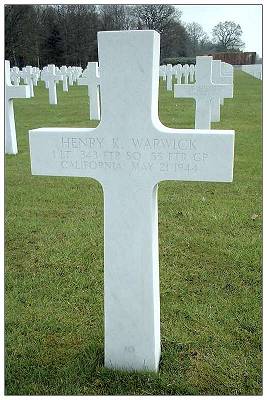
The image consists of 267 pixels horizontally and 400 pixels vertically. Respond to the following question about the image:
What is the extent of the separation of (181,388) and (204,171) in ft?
3.96

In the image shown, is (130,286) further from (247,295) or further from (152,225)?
(247,295)

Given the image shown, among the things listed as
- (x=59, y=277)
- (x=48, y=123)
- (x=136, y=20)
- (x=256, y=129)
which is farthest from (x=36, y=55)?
(x=59, y=277)

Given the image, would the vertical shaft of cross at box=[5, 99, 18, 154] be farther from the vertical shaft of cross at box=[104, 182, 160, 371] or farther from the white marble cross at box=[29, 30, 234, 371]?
the vertical shaft of cross at box=[104, 182, 160, 371]

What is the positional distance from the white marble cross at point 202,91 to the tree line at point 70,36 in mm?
11317

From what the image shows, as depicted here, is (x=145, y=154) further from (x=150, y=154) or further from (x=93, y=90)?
(x=93, y=90)

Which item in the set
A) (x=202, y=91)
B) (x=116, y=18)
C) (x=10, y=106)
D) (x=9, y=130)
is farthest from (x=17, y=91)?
(x=116, y=18)

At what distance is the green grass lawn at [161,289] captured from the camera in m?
2.83

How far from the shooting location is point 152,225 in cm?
261

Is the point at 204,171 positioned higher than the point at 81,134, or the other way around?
the point at 81,134

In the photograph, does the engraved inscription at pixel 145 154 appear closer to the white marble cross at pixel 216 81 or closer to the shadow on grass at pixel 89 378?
the shadow on grass at pixel 89 378

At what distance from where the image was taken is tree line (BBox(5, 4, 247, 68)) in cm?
2469

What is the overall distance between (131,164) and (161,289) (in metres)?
1.58

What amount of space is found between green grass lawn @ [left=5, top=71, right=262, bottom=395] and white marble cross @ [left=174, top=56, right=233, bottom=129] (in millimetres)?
1953

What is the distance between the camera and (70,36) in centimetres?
3086
